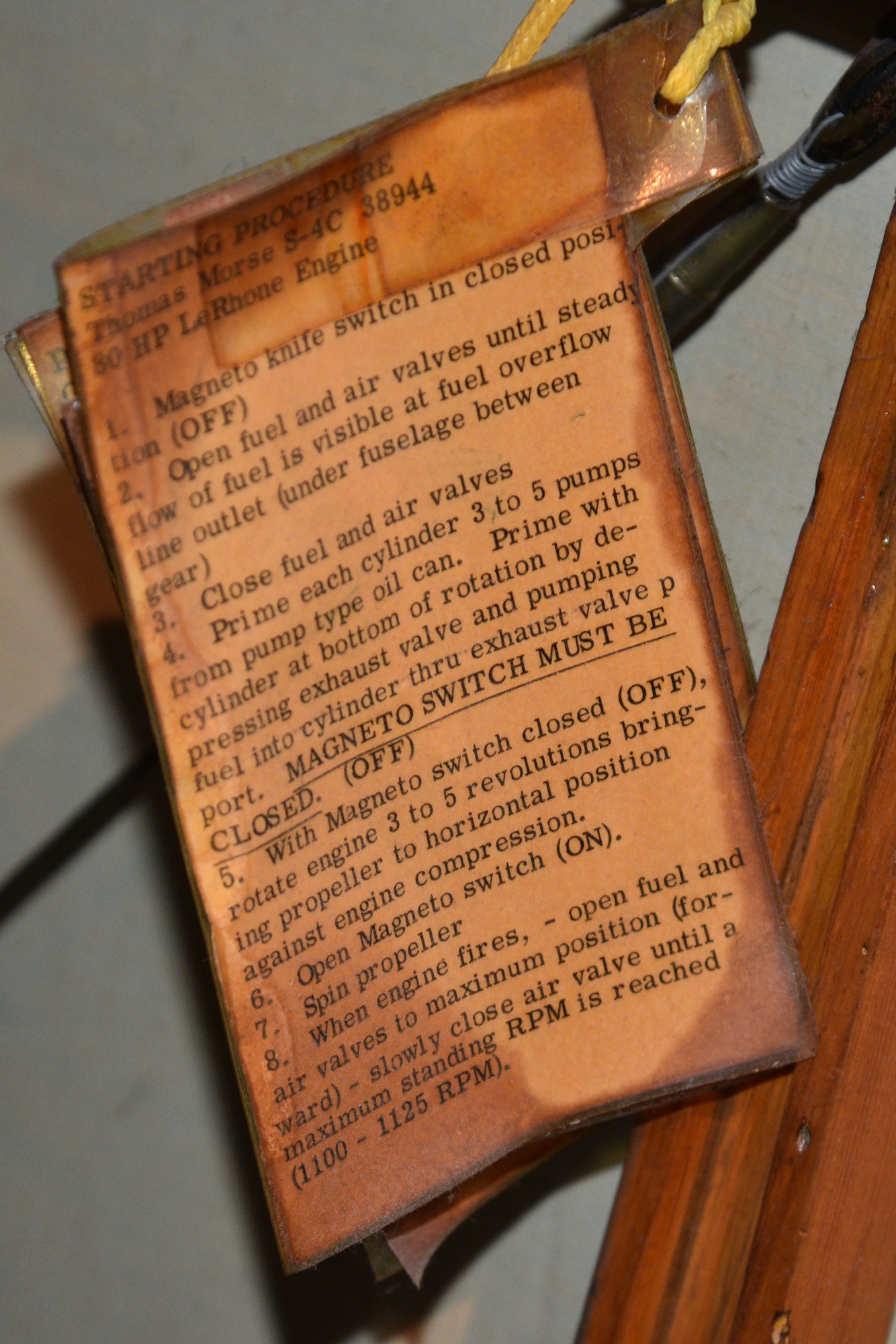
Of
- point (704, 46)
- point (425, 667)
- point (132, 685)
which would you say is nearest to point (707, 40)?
point (704, 46)

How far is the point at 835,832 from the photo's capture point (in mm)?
379

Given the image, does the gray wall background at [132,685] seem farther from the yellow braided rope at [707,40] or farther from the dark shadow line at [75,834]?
the yellow braided rope at [707,40]

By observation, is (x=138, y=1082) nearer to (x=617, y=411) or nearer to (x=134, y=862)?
(x=134, y=862)

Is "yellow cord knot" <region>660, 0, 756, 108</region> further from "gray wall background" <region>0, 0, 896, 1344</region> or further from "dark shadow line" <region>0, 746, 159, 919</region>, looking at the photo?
"dark shadow line" <region>0, 746, 159, 919</region>

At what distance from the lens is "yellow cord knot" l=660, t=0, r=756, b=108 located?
316 millimetres

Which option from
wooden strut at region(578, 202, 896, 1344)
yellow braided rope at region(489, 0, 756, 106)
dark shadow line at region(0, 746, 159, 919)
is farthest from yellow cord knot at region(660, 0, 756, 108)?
dark shadow line at region(0, 746, 159, 919)

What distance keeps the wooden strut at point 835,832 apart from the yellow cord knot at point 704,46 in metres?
0.10

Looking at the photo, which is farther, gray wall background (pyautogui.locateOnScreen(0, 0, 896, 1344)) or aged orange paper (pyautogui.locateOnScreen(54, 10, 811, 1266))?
gray wall background (pyautogui.locateOnScreen(0, 0, 896, 1344))

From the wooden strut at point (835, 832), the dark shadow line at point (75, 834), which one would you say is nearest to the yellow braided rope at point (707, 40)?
the wooden strut at point (835, 832)

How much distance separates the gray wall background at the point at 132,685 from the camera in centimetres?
53

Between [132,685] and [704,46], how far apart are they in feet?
1.95

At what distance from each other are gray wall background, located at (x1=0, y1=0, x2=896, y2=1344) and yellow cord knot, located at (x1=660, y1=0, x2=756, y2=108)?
7.8 inches

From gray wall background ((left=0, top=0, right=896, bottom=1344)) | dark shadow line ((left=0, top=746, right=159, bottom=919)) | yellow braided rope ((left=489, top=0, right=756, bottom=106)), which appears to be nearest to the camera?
yellow braided rope ((left=489, top=0, right=756, bottom=106))

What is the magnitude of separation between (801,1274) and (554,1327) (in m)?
0.35
